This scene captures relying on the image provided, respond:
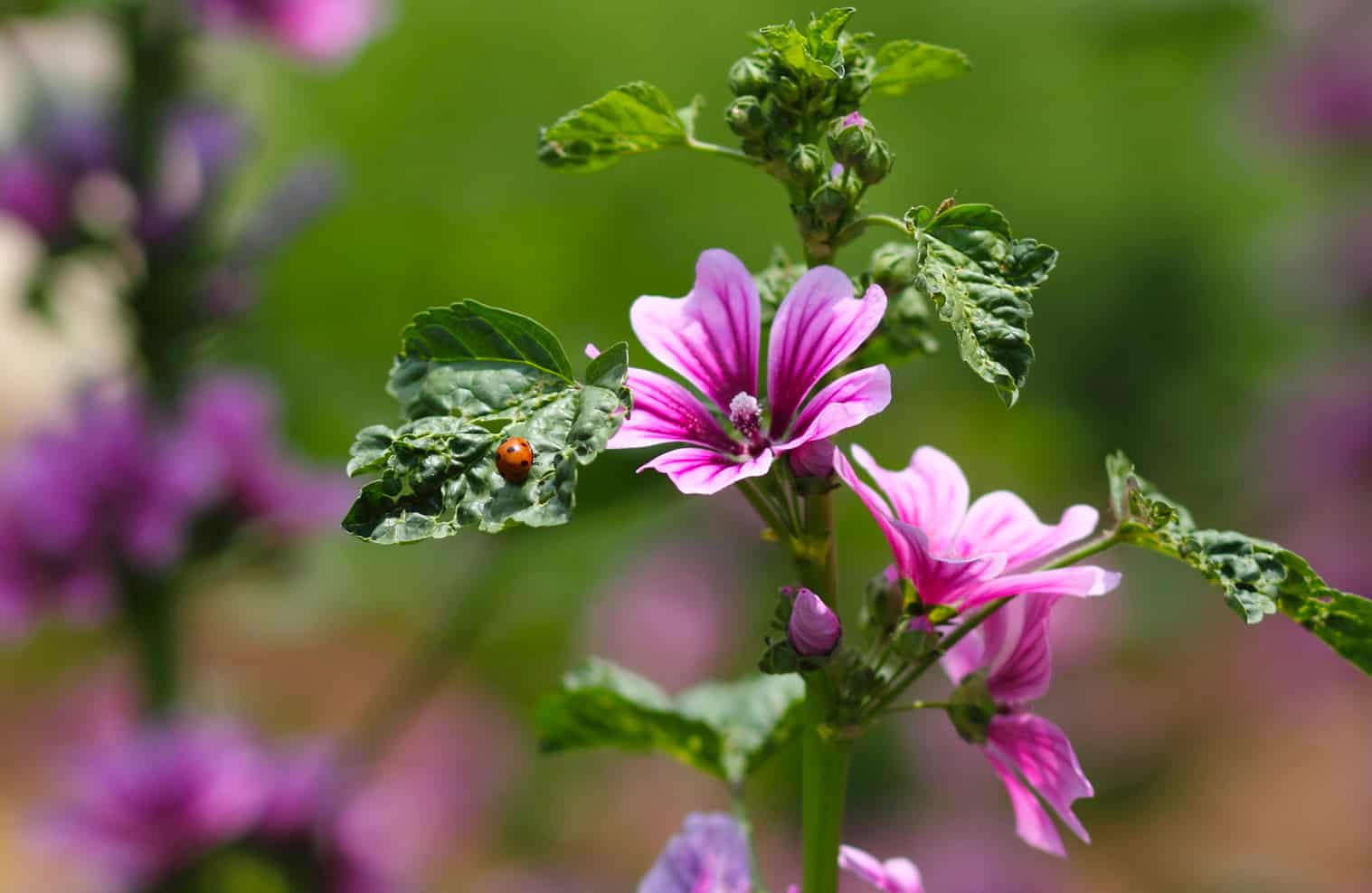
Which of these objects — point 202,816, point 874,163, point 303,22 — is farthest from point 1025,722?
point 303,22

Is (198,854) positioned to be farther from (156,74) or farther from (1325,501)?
(1325,501)

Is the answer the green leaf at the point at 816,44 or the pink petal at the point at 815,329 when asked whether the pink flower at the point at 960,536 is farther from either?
the green leaf at the point at 816,44

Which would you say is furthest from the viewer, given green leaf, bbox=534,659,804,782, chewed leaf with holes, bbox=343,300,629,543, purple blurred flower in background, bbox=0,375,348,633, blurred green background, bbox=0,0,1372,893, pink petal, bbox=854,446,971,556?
blurred green background, bbox=0,0,1372,893

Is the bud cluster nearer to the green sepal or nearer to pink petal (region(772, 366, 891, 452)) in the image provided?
pink petal (region(772, 366, 891, 452))

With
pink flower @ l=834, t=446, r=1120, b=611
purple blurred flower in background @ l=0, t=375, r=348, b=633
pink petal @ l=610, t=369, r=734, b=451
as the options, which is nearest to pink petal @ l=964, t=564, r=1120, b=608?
pink flower @ l=834, t=446, r=1120, b=611

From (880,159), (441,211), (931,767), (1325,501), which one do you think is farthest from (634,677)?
(441,211)

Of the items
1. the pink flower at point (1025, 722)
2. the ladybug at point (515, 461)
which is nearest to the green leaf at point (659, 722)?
the pink flower at point (1025, 722)
